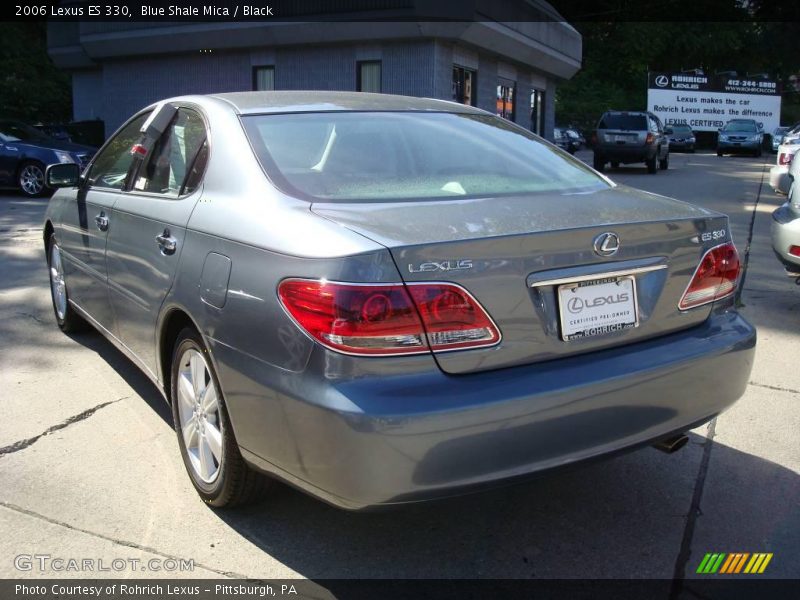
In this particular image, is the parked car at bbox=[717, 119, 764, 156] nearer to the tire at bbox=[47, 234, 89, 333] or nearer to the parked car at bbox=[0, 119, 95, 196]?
the parked car at bbox=[0, 119, 95, 196]

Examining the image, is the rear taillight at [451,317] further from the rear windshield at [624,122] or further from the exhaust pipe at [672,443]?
the rear windshield at [624,122]

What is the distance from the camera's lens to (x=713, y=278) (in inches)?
120

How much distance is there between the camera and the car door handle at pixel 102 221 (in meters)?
4.09

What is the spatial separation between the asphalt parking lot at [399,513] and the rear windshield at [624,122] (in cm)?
1944

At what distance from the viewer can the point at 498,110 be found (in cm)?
2489

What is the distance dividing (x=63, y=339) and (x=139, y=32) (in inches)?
779

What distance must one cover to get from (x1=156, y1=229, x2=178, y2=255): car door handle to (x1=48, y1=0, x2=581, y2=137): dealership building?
16625mm

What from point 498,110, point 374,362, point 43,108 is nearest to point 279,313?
point 374,362

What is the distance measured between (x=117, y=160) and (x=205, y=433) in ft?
6.43

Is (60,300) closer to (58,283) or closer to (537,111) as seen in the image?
(58,283)

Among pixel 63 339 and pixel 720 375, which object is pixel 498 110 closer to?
pixel 63 339

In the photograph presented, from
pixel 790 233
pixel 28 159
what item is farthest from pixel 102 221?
pixel 28 159

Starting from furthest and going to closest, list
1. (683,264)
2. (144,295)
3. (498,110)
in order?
(498,110) → (144,295) → (683,264)

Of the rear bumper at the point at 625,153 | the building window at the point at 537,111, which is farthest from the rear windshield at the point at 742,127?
the rear bumper at the point at 625,153
